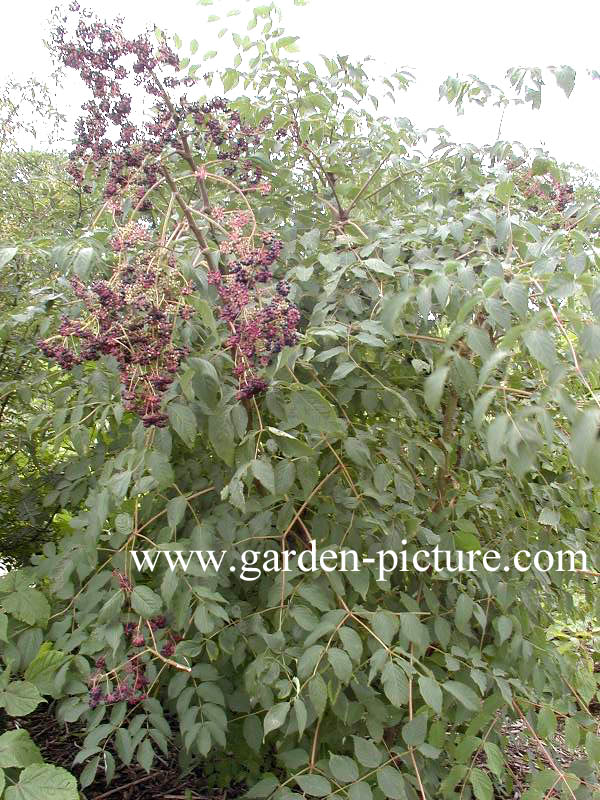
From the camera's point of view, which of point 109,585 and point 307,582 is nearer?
point 307,582

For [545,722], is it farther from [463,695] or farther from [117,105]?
[117,105]

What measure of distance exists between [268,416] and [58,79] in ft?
4.81

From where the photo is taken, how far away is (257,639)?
1589mm

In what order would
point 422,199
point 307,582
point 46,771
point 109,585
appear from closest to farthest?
1. point 46,771
2. point 307,582
3. point 109,585
4. point 422,199

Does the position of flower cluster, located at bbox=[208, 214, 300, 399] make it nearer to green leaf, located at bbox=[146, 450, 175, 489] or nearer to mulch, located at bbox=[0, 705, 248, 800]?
green leaf, located at bbox=[146, 450, 175, 489]

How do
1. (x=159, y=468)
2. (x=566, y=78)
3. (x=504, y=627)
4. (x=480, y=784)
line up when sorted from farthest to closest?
(x=566, y=78) → (x=504, y=627) → (x=480, y=784) → (x=159, y=468)

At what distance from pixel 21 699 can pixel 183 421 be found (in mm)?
709

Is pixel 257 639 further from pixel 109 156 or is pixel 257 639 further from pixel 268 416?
pixel 109 156

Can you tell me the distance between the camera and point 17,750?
1.52 meters

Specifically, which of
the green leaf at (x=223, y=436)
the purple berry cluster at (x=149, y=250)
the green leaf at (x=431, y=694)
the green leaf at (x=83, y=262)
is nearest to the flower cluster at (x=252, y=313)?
the purple berry cluster at (x=149, y=250)

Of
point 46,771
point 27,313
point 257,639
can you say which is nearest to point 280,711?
point 257,639

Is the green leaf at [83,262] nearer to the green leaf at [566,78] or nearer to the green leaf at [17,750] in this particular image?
the green leaf at [17,750]

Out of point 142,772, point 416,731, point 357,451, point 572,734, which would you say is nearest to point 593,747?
point 572,734

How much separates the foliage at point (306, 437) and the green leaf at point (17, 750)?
12cm
